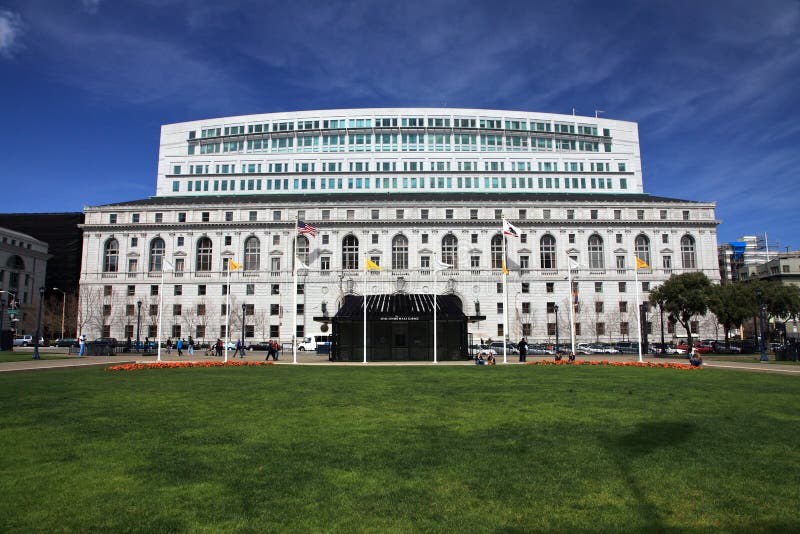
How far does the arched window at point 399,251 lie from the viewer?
90.6 meters

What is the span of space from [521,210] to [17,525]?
87.6 metres

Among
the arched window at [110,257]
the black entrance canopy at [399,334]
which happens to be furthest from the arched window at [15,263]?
the black entrance canopy at [399,334]

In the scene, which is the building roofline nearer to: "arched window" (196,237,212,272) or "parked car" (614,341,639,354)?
"arched window" (196,237,212,272)

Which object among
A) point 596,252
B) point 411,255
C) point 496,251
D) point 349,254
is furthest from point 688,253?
point 349,254

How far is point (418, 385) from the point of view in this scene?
73.3ft

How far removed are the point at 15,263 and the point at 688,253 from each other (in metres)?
127

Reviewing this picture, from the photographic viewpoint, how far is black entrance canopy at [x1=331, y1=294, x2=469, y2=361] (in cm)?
4731

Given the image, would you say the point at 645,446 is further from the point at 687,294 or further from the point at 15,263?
the point at 15,263

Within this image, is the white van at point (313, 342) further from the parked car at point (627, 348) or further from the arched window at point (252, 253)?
the parked car at point (627, 348)

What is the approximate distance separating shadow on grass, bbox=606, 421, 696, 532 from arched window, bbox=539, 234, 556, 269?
79.6 meters

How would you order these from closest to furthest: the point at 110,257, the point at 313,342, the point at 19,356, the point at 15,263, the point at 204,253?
the point at 19,356, the point at 313,342, the point at 204,253, the point at 110,257, the point at 15,263

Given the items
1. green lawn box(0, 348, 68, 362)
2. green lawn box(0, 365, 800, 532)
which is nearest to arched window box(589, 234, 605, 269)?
green lawn box(0, 348, 68, 362)

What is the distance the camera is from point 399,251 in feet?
298

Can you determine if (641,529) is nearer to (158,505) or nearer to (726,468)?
(726,468)
